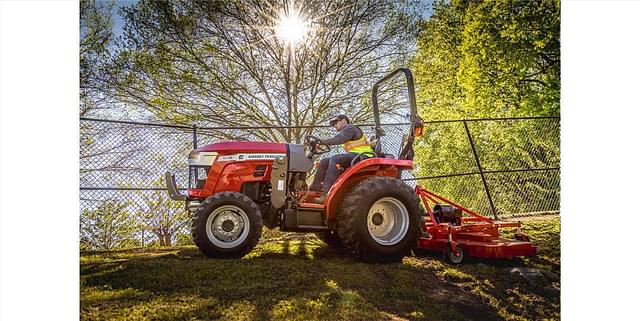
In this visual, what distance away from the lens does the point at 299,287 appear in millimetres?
2857

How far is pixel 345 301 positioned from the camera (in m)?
2.83

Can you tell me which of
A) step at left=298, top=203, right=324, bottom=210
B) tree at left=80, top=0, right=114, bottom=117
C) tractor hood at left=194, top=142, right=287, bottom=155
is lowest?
step at left=298, top=203, right=324, bottom=210

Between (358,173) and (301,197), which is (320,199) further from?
(358,173)

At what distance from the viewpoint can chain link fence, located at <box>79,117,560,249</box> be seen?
342 cm

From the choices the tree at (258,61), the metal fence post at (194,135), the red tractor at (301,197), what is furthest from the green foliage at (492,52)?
the metal fence post at (194,135)

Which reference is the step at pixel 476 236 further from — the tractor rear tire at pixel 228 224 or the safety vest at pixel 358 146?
the tractor rear tire at pixel 228 224

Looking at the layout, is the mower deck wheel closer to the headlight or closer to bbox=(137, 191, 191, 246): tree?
the headlight

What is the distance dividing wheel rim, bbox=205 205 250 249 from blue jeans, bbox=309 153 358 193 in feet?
1.82

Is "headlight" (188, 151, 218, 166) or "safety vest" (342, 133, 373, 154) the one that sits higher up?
"safety vest" (342, 133, 373, 154)

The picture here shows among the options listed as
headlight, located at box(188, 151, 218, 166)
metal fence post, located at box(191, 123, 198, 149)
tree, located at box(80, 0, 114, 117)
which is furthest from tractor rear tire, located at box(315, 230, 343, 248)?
tree, located at box(80, 0, 114, 117)
